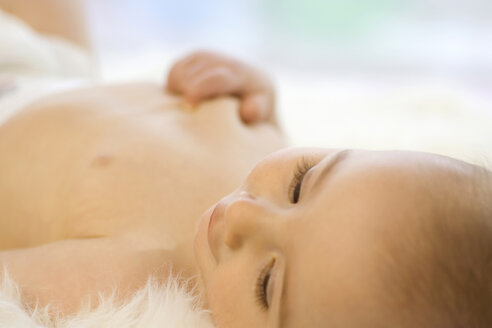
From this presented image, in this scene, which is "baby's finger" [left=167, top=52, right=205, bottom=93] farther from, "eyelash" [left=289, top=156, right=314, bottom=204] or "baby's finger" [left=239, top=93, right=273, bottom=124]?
"eyelash" [left=289, top=156, right=314, bottom=204]

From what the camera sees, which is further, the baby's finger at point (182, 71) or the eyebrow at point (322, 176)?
the baby's finger at point (182, 71)

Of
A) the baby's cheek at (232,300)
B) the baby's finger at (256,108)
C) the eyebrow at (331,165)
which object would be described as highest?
the eyebrow at (331,165)

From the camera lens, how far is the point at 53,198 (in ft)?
2.77

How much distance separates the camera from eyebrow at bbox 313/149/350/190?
0.58 meters

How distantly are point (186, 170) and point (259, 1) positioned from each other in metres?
1.82

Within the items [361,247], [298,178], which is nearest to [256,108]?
[298,178]

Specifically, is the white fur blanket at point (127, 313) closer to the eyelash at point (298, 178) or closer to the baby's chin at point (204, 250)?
the baby's chin at point (204, 250)

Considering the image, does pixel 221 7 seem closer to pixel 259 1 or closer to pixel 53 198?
pixel 259 1

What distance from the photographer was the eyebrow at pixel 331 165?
58 cm

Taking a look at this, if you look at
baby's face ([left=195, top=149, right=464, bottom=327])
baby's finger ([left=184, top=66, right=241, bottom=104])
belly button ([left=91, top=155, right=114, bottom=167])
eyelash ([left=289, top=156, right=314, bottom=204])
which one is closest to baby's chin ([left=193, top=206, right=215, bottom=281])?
baby's face ([left=195, top=149, right=464, bottom=327])

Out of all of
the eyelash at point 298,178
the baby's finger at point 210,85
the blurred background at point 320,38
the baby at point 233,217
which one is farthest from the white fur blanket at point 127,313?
the blurred background at point 320,38

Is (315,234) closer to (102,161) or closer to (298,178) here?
(298,178)

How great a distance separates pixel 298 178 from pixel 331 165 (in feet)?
0.15

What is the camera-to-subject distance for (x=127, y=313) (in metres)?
0.62
